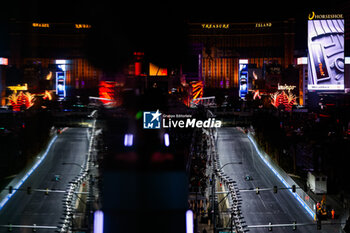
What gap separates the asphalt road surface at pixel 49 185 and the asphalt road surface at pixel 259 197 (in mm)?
11174

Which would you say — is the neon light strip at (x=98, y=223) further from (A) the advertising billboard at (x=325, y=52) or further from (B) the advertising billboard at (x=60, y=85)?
(B) the advertising billboard at (x=60, y=85)

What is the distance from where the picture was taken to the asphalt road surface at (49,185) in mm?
21625

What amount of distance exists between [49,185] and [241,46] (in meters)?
86.2

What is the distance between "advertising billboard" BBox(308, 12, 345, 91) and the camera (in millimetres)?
48281

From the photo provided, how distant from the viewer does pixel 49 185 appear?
27.6 meters

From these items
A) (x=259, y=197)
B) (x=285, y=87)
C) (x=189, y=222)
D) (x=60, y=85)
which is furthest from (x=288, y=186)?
(x=60, y=85)

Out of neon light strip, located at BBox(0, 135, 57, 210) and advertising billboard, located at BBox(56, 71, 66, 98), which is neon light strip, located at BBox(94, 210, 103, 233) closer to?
neon light strip, located at BBox(0, 135, 57, 210)

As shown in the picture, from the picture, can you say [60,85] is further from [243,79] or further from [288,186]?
[288,186]

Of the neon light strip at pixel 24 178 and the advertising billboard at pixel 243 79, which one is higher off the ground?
the advertising billboard at pixel 243 79

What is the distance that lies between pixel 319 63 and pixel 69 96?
42462 mm

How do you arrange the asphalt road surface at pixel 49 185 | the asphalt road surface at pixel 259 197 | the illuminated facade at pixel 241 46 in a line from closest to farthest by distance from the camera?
the asphalt road surface at pixel 49 185
the asphalt road surface at pixel 259 197
the illuminated facade at pixel 241 46

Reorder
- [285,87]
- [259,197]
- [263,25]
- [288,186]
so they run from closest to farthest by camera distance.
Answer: [259,197], [288,186], [285,87], [263,25]

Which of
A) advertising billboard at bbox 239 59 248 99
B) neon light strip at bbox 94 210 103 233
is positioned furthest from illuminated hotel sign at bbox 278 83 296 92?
neon light strip at bbox 94 210 103 233

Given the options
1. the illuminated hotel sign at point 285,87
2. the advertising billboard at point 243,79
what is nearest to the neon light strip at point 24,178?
the advertising billboard at point 243,79
